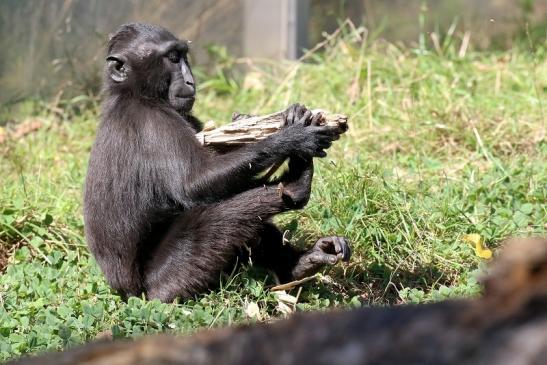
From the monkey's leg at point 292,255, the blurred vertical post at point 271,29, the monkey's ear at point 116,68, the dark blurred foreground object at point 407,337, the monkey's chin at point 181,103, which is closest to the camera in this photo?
the dark blurred foreground object at point 407,337

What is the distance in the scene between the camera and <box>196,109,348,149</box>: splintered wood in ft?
16.9

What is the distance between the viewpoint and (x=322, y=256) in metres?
5.23

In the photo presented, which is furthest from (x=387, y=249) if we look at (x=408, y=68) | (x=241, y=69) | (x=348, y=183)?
(x=241, y=69)

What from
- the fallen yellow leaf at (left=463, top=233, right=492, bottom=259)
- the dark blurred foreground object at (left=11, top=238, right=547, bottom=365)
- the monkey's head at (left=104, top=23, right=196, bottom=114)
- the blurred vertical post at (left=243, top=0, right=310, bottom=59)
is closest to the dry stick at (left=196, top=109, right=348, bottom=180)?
the monkey's head at (left=104, top=23, right=196, bottom=114)

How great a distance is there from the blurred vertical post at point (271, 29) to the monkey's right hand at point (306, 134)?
17.4 ft

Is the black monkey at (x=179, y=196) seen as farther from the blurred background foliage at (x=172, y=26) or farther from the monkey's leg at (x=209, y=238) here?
the blurred background foliage at (x=172, y=26)

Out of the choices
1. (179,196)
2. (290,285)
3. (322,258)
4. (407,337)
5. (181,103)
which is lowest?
(290,285)

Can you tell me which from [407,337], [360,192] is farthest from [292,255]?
[407,337]

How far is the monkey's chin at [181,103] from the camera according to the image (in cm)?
553

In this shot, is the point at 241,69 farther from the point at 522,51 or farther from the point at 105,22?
the point at 522,51

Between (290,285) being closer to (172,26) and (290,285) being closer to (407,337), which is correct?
(407,337)

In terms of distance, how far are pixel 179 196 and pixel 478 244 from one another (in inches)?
74.4

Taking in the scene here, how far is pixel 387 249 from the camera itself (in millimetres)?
5734

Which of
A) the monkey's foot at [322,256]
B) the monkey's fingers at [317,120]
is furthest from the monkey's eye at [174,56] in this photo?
the monkey's foot at [322,256]
